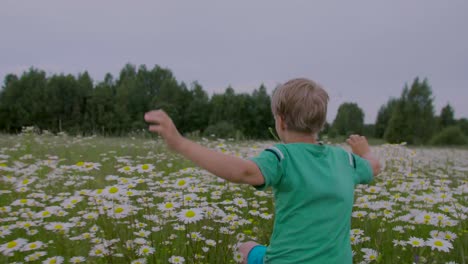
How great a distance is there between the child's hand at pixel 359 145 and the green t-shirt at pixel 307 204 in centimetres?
70

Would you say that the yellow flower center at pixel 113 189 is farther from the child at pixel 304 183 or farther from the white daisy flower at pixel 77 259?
the child at pixel 304 183

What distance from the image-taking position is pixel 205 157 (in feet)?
5.14

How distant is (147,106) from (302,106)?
55391 millimetres

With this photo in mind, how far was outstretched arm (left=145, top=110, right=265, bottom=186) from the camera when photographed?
154 cm

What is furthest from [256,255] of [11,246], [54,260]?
[11,246]

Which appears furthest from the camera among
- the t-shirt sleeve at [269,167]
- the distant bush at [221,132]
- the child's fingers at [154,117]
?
the distant bush at [221,132]

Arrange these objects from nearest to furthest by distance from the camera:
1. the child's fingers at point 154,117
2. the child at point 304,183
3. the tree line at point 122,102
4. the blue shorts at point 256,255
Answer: the child's fingers at point 154,117 < the child at point 304,183 < the blue shorts at point 256,255 < the tree line at point 122,102

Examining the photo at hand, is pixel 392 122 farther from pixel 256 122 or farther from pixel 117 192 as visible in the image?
pixel 117 192

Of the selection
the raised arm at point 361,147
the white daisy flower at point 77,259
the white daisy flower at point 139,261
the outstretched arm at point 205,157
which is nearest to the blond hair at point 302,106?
the outstretched arm at point 205,157

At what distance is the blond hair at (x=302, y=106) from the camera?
184cm

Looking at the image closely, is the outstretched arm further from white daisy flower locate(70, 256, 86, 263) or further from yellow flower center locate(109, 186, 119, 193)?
white daisy flower locate(70, 256, 86, 263)

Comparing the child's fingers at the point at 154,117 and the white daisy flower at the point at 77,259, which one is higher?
the child's fingers at the point at 154,117

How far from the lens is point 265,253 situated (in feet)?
6.50

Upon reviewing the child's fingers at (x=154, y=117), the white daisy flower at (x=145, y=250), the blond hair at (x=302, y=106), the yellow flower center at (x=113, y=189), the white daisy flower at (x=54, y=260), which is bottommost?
the white daisy flower at (x=54, y=260)
